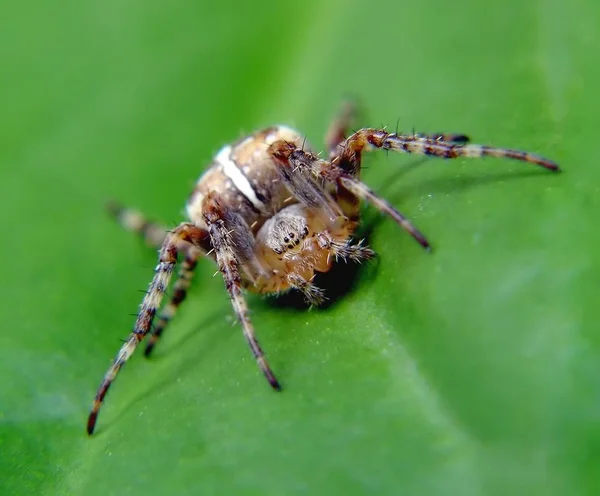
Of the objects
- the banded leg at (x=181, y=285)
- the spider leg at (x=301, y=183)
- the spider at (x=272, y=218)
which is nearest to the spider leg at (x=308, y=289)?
the spider at (x=272, y=218)

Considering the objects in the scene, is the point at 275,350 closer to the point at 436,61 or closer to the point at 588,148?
the point at 588,148

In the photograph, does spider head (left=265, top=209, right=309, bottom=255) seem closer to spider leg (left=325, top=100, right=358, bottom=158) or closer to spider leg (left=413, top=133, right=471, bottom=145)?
spider leg (left=413, top=133, right=471, bottom=145)

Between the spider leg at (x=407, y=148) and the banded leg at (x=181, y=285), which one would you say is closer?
the spider leg at (x=407, y=148)

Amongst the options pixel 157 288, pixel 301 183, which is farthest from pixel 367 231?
pixel 157 288

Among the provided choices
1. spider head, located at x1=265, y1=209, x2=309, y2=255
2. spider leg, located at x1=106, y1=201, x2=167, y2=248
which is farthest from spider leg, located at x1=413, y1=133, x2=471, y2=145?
spider leg, located at x1=106, y1=201, x2=167, y2=248

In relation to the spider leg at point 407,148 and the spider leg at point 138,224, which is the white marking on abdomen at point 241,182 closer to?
the spider leg at point 407,148

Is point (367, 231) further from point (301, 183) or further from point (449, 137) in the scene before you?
point (449, 137)
